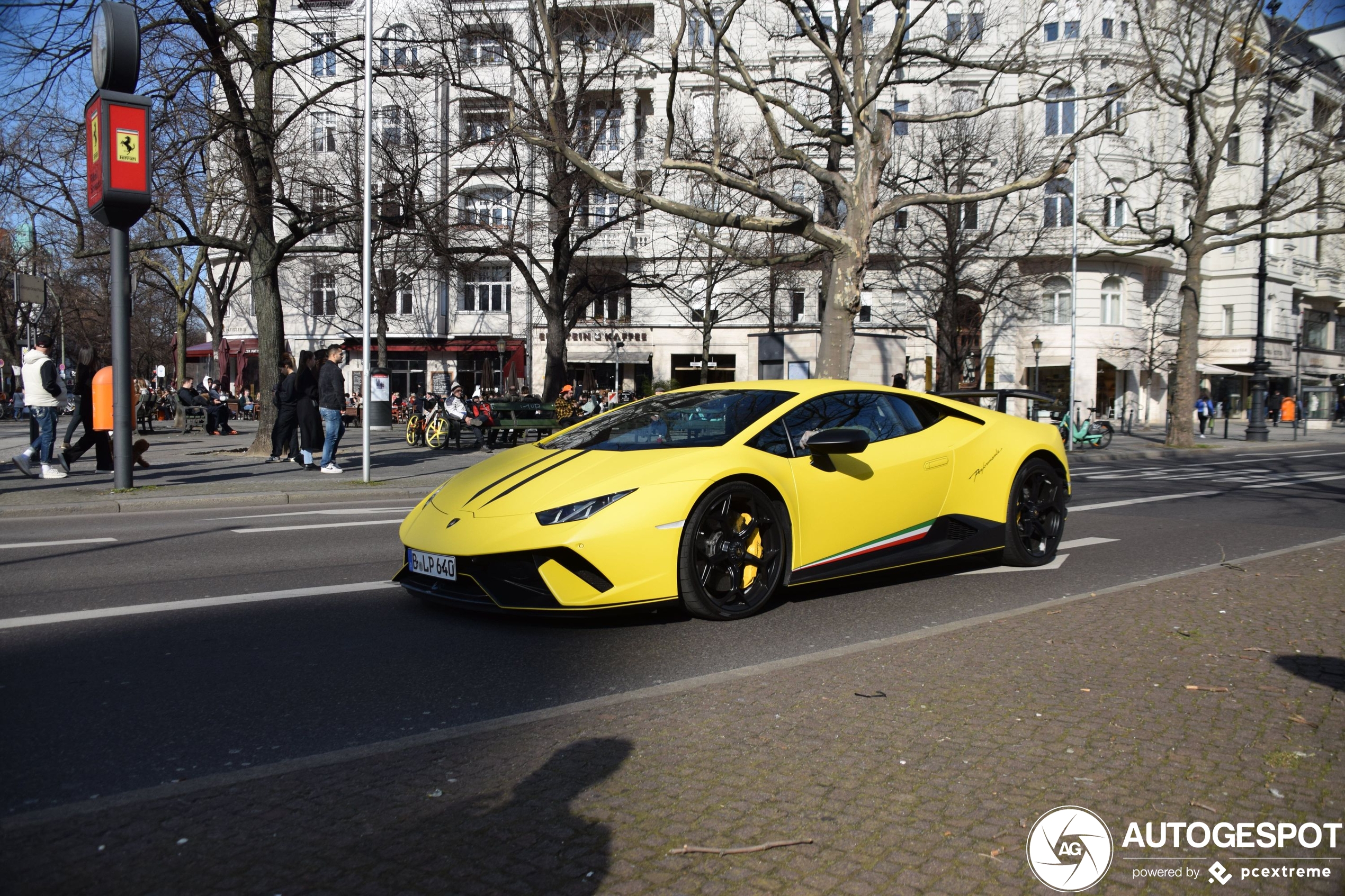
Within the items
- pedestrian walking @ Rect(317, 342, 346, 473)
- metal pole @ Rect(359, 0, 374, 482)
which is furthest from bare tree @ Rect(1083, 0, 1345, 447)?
pedestrian walking @ Rect(317, 342, 346, 473)

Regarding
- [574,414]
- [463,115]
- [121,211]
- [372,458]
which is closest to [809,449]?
[121,211]

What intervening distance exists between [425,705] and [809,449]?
2904 mm

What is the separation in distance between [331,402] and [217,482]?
2588 millimetres

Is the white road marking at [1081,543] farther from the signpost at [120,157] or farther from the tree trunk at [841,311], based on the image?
the signpost at [120,157]

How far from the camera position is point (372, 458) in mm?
20312

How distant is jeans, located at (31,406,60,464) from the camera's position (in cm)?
1451

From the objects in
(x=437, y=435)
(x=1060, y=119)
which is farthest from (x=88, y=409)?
(x=1060, y=119)

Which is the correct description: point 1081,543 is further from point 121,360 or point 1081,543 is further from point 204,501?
point 121,360

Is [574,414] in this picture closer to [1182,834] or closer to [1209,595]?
[1209,595]

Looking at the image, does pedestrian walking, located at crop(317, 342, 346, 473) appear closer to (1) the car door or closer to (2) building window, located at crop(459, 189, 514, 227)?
(2) building window, located at crop(459, 189, 514, 227)

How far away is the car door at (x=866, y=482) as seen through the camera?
615 cm

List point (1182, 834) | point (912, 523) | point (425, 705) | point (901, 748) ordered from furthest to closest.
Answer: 1. point (912, 523)
2. point (425, 705)
3. point (901, 748)
4. point (1182, 834)

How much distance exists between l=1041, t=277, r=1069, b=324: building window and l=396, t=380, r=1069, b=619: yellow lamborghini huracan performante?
42.4m

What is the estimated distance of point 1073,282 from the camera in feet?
136
